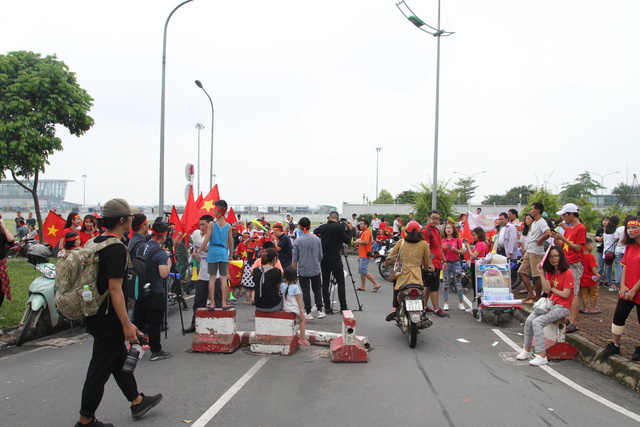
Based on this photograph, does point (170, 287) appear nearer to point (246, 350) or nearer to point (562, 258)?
point (246, 350)

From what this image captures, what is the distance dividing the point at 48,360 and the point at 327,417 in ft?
13.9

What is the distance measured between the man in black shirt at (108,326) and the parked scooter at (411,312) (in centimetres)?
412

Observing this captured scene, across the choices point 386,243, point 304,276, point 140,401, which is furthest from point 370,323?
point 386,243

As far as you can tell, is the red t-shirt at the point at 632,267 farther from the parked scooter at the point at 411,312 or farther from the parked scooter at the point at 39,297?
the parked scooter at the point at 39,297

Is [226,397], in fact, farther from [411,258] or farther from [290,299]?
[411,258]

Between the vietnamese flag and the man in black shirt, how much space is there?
7250 millimetres

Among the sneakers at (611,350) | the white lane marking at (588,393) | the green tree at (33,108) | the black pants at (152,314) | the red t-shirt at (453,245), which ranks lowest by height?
the white lane marking at (588,393)

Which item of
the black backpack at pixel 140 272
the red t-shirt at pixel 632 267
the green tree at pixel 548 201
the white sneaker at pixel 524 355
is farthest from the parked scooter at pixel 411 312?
the green tree at pixel 548 201

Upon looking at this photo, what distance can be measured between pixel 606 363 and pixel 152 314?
19.8 ft

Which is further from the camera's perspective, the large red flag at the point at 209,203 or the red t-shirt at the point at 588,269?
the large red flag at the point at 209,203

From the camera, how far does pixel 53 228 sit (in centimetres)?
1008

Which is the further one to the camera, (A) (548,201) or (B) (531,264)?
(A) (548,201)

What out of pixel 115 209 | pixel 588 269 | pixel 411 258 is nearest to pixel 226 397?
pixel 115 209

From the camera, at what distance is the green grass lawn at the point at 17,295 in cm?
735
